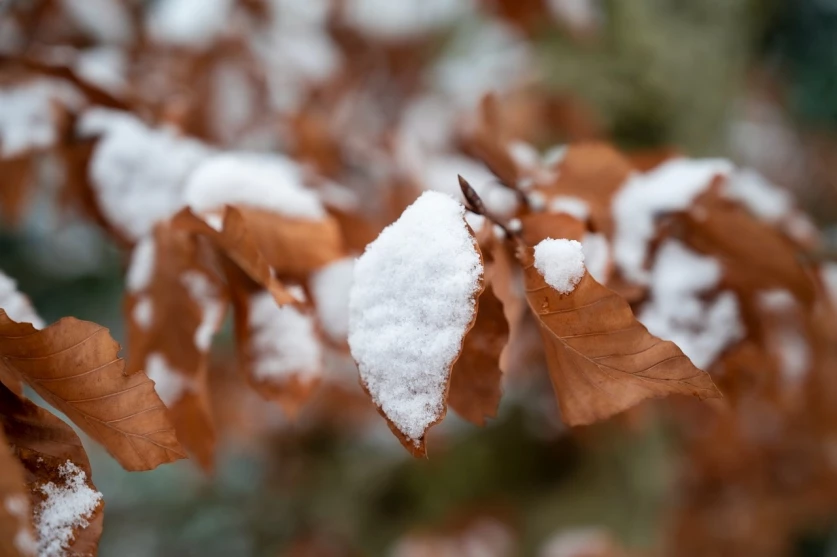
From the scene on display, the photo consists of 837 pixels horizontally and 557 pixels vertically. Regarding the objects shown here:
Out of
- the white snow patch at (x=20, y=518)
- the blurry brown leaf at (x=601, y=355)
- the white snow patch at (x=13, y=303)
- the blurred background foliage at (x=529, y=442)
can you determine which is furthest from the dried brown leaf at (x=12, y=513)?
the blurred background foliage at (x=529, y=442)

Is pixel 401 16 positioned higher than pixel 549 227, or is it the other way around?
pixel 401 16

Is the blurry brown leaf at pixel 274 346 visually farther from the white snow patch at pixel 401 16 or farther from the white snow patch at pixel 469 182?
the white snow patch at pixel 401 16

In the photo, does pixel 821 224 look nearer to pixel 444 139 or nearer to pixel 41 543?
pixel 444 139

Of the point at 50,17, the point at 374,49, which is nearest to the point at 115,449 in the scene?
the point at 50,17

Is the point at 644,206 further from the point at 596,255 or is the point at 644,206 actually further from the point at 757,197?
the point at 757,197

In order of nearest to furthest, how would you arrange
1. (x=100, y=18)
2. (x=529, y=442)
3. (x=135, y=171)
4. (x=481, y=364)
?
1. (x=481, y=364)
2. (x=135, y=171)
3. (x=100, y=18)
4. (x=529, y=442)

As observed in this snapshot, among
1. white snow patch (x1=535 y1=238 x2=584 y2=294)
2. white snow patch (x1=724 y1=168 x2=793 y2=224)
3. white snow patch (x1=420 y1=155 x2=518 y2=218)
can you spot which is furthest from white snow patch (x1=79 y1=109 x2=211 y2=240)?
white snow patch (x1=724 y1=168 x2=793 y2=224)

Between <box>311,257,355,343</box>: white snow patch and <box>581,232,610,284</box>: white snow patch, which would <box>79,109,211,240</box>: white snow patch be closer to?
<box>311,257,355,343</box>: white snow patch

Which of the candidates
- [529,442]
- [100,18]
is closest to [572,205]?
[100,18]
